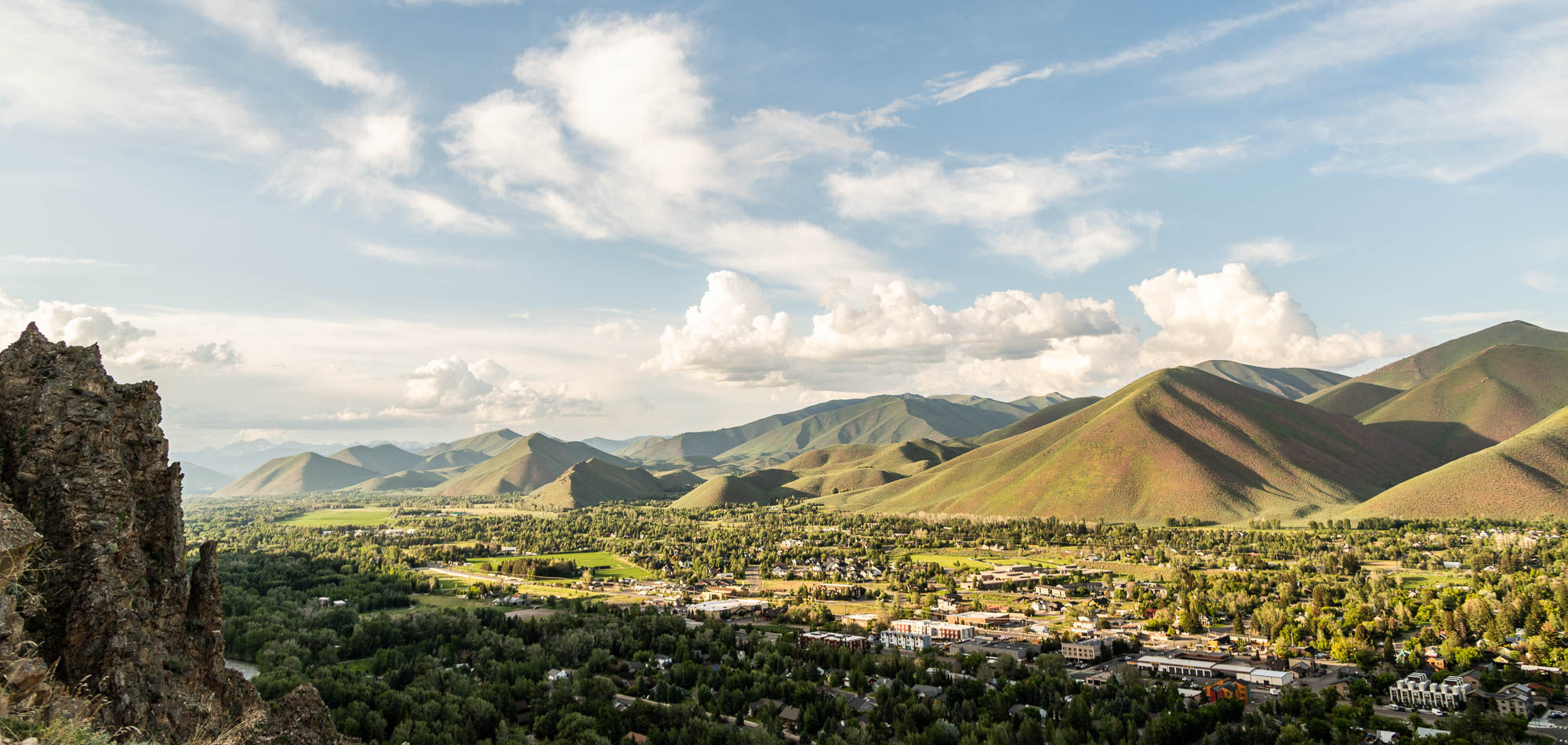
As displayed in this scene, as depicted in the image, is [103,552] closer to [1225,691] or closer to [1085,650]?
[1225,691]

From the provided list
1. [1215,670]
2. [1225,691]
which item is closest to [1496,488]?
[1215,670]

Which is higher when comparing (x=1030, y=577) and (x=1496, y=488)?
(x=1496, y=488)

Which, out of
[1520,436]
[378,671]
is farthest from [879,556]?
[1520,436]

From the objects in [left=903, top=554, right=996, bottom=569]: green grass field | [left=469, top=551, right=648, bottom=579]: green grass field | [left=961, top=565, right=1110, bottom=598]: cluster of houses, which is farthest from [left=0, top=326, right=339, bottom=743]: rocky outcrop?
[left=903, top=554, right=996, bottom=569]: green grass field

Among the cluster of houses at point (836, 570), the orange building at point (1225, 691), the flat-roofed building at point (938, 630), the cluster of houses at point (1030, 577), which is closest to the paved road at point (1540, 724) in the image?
the orange building at point (1225, 691)

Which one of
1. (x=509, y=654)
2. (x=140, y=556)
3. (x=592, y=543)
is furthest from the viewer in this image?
(x=592, y=543)

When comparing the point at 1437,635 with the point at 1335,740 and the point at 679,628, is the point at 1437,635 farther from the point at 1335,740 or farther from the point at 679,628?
the point at 679,628
